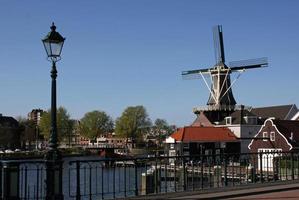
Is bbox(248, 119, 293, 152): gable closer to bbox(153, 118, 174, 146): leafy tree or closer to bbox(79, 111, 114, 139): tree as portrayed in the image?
bbox(153, 118, 174, 146): leafy tree

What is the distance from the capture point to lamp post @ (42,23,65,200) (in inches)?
558

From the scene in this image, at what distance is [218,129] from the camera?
86188 millimetres

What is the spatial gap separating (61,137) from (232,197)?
14430 centimetres

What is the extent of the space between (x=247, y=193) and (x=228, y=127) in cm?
7326

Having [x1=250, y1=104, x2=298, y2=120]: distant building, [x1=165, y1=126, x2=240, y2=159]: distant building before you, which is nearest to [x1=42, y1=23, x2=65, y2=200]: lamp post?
[x1=165, y1=126, x2=240, y2=159]: distant building

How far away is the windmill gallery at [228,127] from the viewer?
71.8 metres

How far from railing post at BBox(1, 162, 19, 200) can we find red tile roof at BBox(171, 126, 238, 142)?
69.1 metres

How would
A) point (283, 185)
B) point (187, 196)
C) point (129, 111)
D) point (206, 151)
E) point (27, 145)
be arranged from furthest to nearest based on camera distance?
point (27, 145) → point (129, 111) → point (206, 151) → point (283, 185) → point (187, 196)

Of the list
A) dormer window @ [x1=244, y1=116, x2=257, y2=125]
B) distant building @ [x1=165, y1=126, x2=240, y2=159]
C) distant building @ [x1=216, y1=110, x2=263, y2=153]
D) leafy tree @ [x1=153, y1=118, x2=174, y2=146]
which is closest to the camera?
distant building @ [x1=165, y1=126, x2=240, y2=159]

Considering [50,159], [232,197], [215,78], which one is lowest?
[232,197]

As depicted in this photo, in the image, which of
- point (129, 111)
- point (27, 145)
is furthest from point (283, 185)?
point (27, 145)

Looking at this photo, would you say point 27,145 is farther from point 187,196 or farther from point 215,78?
point 187,196

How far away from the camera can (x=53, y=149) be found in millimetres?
14359

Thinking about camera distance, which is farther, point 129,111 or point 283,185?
point 129,111
